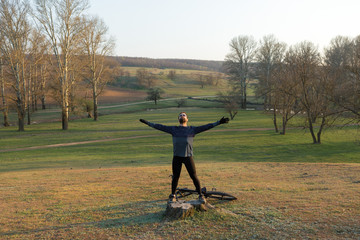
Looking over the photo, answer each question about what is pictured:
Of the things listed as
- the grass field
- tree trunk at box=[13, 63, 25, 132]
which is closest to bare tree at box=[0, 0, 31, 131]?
tree trunk at box=[13, 63, 25, 132]

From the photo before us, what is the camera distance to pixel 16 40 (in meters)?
41.7

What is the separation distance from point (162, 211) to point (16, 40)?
42.8 meters

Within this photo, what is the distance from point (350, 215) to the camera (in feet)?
24.0

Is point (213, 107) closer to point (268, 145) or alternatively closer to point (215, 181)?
point (268, 145)

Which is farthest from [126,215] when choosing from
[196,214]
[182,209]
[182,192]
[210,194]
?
[210,194]

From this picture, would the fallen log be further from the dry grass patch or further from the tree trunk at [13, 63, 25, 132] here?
the tree trunk at [13, 63, 25, 132]

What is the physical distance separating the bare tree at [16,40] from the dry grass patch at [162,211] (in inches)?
1340

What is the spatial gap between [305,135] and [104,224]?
32.1 metres

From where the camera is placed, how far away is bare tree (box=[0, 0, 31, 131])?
39938 millimetres

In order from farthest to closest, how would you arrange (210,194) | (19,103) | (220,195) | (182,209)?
(19,103) < (220,195) < (210,194) < (182,209)

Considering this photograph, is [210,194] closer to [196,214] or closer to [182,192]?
[182,192]

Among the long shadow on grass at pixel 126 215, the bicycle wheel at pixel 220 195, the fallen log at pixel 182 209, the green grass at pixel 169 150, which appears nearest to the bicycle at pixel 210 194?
the bicycle wheel at pixel 220 195

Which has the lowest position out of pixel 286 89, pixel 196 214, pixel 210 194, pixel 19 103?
pixel 196 214

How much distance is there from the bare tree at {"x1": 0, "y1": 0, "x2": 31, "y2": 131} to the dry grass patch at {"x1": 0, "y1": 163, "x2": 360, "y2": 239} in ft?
112
